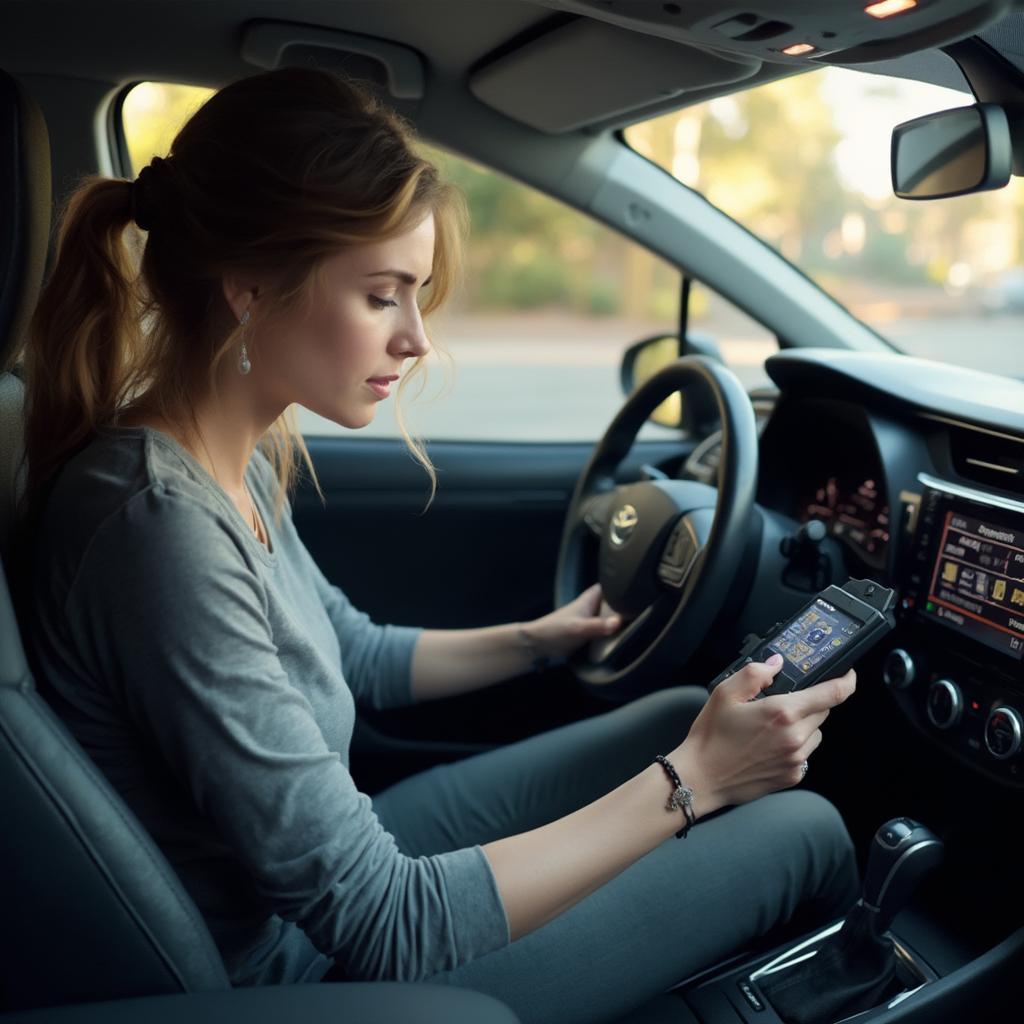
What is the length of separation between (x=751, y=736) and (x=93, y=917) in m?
0.62

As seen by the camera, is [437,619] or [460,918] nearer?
[460,918]

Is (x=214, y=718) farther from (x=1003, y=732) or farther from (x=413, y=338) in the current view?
(x=1003, y=732)

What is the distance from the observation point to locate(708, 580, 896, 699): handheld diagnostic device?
3.92 feet

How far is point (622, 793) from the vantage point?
3.67ft

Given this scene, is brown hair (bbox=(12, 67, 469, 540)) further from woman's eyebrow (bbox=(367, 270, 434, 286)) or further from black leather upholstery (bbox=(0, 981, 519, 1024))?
black leather upholstery (bbox=(0, 981, 519, 1024))

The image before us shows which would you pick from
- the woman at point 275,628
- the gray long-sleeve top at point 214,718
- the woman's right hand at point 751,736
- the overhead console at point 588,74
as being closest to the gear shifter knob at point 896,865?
the woman at point 275,628

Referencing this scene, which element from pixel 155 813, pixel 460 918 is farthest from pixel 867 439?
pixel 155 813

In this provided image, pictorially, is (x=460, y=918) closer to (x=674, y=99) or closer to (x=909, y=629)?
(x=909, y=629)

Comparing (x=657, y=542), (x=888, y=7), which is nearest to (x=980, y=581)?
(x=657, y=542)

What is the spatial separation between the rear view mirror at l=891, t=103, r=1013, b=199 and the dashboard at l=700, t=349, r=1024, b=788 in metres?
0.27

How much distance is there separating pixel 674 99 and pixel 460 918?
4.35 ft

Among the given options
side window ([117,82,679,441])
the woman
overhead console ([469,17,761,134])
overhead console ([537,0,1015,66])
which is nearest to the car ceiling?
overhead console ([469,17,761,134])

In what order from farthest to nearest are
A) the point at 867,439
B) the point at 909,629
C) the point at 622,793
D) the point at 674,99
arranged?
the point at 674,99 → the point at 867,439 → the point at 909,629 → the point at 622,793

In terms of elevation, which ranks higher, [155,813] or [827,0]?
[827,0]
